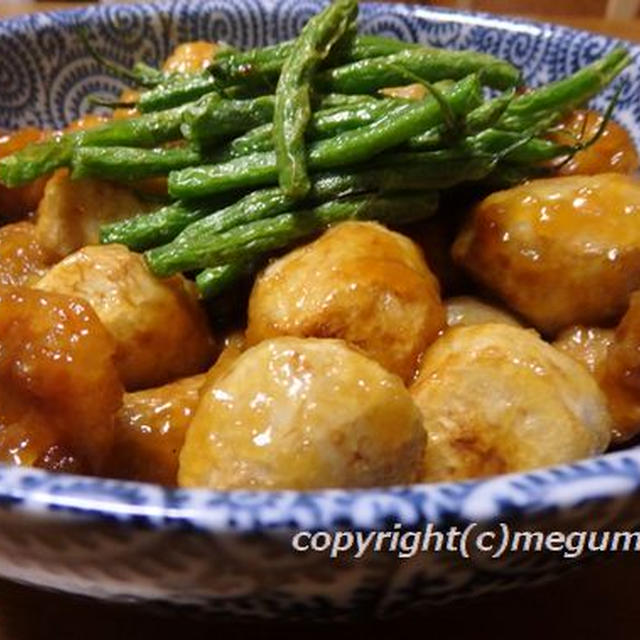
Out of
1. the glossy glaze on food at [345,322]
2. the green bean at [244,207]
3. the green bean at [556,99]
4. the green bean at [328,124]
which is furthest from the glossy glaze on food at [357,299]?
the green bean at [556,99]

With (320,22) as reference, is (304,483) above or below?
below

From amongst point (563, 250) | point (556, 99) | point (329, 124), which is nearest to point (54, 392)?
point (329, 124)

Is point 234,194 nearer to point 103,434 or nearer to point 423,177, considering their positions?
point 423,177

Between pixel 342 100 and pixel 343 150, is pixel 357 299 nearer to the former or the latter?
pixel 343 150

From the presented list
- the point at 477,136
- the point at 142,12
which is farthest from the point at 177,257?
the point at 142,12

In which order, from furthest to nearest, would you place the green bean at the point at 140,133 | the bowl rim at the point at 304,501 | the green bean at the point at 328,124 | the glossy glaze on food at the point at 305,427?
1. the green bean at the point at 140,133
2. the green bean at the point at 328,124
3. the glossy glaze on food at the point at 305,427
4. the bowl rim at the point at 304,501

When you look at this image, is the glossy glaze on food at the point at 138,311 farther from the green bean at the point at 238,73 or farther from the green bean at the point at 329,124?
the green bean at the point at 238,73
